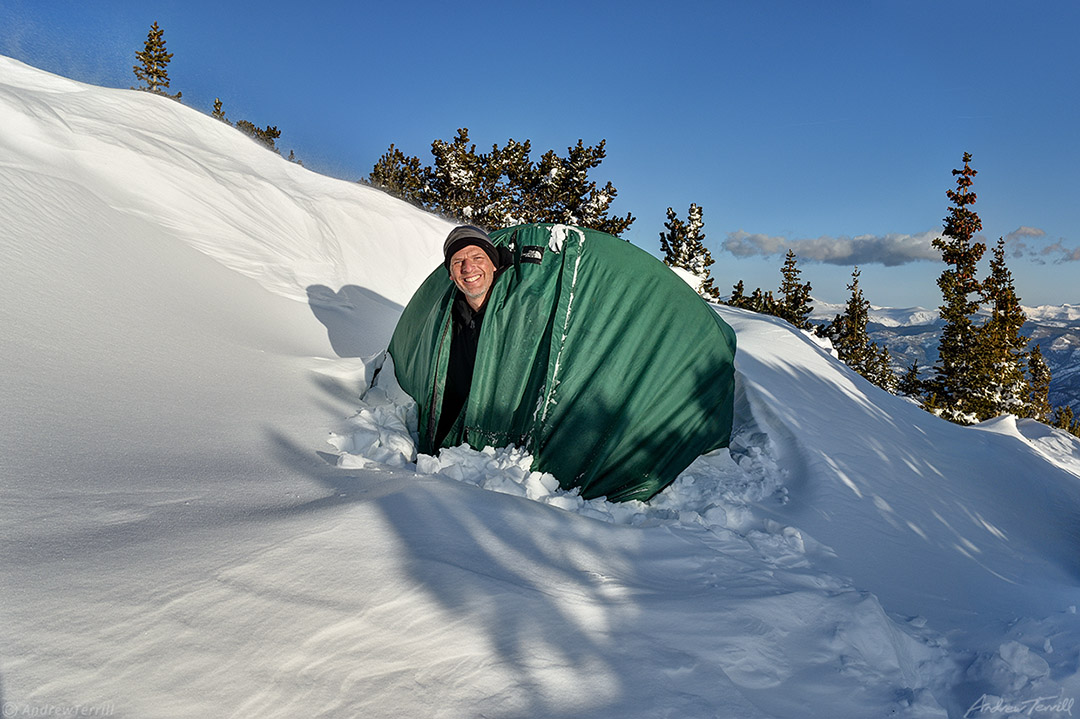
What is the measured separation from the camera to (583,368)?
3773 mm

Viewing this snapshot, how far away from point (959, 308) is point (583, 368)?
2656cm

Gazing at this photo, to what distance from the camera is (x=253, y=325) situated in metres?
5.62

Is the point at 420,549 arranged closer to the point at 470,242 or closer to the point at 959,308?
→ the point at 470,242

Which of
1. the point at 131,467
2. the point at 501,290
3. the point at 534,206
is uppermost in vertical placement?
the point at 534,206

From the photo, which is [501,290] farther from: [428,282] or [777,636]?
[777,636]

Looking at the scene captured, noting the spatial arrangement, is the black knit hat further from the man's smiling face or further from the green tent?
the green tent

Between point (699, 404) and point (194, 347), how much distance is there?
Result: 12.2 feet

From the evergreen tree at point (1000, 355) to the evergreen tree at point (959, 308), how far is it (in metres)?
0.26

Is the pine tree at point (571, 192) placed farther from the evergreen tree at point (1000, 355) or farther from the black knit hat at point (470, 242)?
the black knit hat at point (470, 242)

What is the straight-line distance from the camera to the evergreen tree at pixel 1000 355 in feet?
75.1

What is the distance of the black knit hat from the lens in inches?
151

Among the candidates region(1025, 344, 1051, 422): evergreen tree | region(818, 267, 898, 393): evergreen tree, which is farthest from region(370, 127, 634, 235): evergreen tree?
region(1025, 344, 1051, 422): evergreen tree

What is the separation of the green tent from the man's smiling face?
0.30 ft

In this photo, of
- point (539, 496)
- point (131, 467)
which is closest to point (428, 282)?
point (539, 496)
